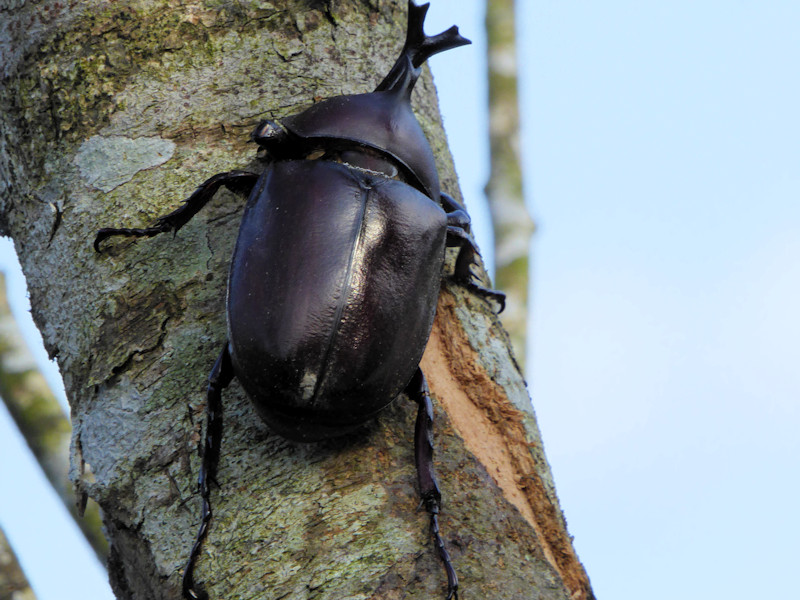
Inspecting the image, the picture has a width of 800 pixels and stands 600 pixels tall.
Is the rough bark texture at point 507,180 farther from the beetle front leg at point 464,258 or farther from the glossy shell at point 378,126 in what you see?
the glossy shell at point 378,126

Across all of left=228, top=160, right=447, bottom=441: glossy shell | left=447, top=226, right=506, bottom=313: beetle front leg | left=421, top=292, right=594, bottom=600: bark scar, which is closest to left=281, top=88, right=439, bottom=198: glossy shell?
left=447, top=226, right=506, bottom=313: beetle front leg

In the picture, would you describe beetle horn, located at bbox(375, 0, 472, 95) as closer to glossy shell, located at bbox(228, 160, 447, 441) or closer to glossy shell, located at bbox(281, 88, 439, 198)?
glossy shell, located at bbox(281, 88, 439, 198)

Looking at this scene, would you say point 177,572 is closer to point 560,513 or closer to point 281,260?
point 281,260

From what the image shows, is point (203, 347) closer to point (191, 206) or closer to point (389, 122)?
point (191, 206)

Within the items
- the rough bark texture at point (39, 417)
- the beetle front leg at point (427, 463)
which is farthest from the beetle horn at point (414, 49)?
the rough bark texture at point (39, 417)

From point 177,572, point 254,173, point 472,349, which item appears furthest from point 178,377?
point 472,349

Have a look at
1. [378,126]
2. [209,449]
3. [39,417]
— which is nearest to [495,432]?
[209,449]
